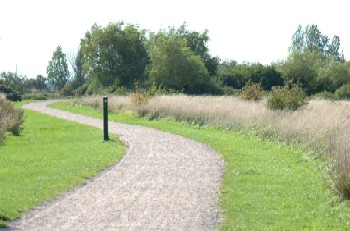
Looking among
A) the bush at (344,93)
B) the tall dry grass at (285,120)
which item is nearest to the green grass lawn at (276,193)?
the tall dry grass at (285,120)

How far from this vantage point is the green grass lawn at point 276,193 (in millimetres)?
9055

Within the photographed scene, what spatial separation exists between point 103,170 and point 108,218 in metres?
5.50

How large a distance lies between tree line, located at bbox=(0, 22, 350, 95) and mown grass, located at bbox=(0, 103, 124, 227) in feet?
122

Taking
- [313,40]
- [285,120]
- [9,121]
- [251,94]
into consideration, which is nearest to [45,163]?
[9,121]

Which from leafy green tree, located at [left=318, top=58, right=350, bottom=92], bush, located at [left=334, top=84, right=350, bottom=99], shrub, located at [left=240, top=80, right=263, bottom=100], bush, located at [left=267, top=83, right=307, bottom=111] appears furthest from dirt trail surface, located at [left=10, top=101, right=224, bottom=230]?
leafy green tree, located at [left=318, top=58, right=350, bottom=92]

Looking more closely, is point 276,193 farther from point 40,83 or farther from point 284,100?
point 40,83

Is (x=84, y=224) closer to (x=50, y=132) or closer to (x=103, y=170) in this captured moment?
(x=103, y=170)

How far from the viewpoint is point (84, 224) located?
9039 mm

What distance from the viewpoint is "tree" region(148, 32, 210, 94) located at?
64.6 m

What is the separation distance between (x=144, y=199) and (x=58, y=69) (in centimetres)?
11861

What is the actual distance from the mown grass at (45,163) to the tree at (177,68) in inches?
1519

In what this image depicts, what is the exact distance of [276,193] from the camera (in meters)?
11.3

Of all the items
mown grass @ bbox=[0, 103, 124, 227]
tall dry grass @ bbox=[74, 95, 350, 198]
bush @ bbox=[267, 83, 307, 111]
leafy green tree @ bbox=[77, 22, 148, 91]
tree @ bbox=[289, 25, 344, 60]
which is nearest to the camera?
mown grass @ bbox=[0, 103, 124, 227]

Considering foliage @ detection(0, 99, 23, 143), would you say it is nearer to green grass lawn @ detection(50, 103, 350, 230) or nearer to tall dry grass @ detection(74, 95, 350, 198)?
green grass lawn @ detection(50, 103, 350, 230)
